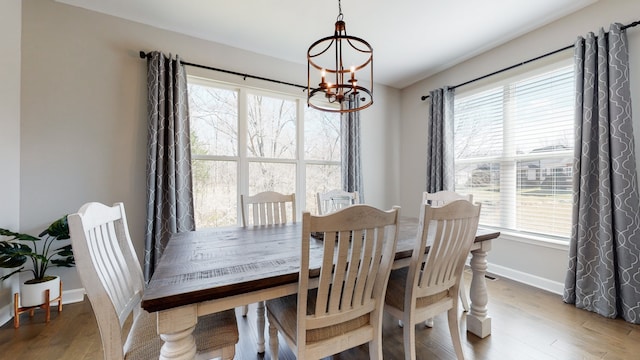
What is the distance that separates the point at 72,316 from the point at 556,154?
4537mm

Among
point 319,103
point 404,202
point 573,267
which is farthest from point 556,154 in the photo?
point 319,103

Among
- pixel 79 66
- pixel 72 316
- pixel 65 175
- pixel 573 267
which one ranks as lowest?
pixel 72 316

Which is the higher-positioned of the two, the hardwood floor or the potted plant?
the potted plant

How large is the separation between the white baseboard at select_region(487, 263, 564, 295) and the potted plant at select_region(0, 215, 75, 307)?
4.14 meters

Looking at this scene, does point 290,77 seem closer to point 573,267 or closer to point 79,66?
point 79,66

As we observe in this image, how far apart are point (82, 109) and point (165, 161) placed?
0.80m

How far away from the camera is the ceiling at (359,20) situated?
224 cm

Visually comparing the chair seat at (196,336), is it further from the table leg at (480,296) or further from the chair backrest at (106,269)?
the table leg at (480,296)

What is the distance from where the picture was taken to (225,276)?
3.26ft

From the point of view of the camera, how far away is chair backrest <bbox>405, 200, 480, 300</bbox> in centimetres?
121

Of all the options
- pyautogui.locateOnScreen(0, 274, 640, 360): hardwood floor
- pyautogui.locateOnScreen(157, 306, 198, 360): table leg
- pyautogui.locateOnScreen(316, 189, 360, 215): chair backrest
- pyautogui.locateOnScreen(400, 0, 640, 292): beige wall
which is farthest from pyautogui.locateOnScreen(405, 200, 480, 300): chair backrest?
pyautogui.locateOnScreen(400, 0, 640, 292): beige wall

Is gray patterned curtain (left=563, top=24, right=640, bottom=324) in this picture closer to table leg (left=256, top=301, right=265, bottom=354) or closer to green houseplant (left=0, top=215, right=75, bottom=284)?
table leg (left=256, top=301, right=265, bottom=354)

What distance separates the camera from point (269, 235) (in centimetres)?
171

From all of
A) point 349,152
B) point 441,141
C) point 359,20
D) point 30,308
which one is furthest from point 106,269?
point 441,141
